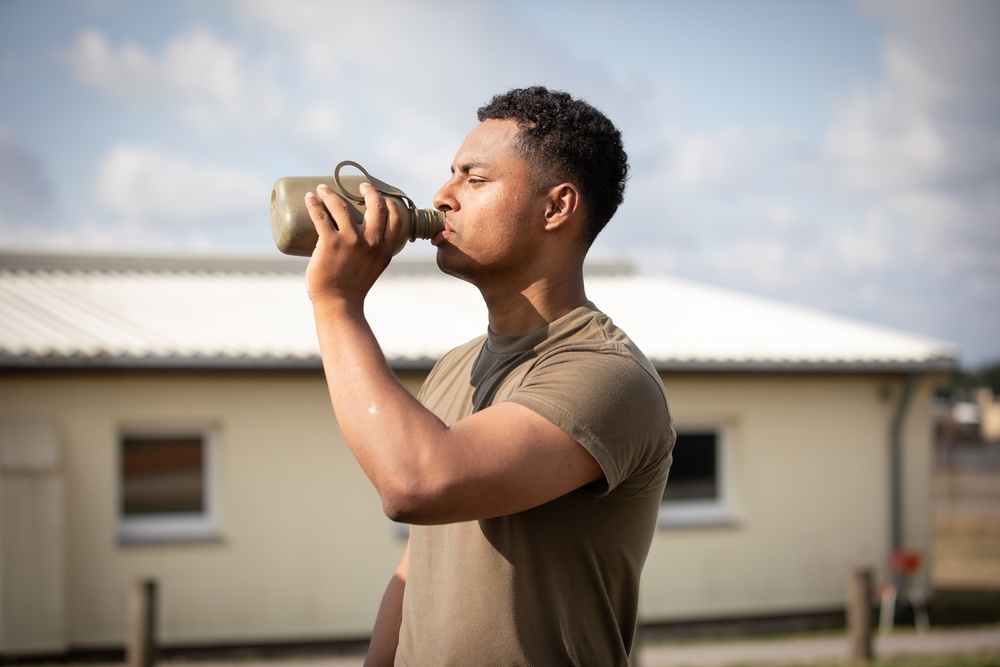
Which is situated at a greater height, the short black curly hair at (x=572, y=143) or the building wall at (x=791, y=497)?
the short black curly hair at (x=572, y=143)

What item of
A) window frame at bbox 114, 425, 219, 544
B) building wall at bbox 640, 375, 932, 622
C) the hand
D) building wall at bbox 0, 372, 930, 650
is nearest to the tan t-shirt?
the hand

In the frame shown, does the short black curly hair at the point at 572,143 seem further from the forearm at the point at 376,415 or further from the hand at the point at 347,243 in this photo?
the forearm at the point at 376,415

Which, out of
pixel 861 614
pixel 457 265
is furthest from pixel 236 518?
pixel 457 265

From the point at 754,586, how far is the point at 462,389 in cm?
1045

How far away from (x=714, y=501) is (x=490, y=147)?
Result: 415 inches

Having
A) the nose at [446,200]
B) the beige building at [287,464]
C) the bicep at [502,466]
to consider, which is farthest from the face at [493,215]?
the beige building at [287,464]

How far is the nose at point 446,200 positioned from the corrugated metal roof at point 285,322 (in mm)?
8133

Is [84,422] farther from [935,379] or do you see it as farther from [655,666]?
[935,379]

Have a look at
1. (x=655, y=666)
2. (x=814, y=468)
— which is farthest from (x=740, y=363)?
(x=655, y=666)

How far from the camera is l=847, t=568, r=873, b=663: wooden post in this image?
30.3ft

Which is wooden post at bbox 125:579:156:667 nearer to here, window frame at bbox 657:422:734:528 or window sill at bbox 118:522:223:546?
window sill at bbox 118:522:223:546

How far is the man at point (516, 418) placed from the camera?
1.84 m

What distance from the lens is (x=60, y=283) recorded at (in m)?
13.1

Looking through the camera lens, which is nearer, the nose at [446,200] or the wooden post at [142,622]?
the nose at [446,200]
